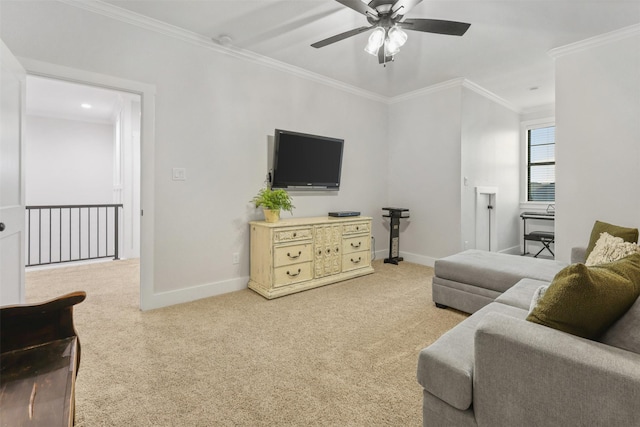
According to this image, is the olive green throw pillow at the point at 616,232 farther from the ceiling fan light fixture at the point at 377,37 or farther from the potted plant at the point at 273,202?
the potted plant at the point at 273,202

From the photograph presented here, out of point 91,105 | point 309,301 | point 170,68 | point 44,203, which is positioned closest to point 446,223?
point 309,301

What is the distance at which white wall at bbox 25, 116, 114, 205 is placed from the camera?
6188mm

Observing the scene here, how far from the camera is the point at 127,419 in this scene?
144cm

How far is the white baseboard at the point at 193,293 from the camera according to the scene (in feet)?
9.23

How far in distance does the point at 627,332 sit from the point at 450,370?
0.57 meters

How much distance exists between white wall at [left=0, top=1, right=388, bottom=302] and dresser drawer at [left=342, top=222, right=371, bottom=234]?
2.04 ft

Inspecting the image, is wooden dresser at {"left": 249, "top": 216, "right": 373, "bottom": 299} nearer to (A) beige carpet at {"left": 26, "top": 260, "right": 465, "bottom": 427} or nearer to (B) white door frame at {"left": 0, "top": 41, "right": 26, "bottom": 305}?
(A) beige carpet at {"left": 26, "top": 260, "right": 465, "bottom": 427}

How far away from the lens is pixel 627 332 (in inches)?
37.9

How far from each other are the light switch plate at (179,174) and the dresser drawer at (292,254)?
1.17m

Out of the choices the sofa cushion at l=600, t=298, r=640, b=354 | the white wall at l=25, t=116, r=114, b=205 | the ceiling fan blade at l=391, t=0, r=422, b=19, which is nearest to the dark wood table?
the sofa cushion at l=600, t=298, r=640, b=354

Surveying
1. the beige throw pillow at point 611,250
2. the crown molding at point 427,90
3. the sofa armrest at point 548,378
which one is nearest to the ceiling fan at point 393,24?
the beige throw pillow at point 611,250

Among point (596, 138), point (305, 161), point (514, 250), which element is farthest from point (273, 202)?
point (514, 250)

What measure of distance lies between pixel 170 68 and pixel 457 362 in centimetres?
327

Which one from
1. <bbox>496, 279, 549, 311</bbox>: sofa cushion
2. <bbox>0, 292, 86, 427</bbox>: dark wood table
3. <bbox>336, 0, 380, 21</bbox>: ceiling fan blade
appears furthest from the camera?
<bbox>336, 0, 380, 21</bbox>: ceiling fan blade
